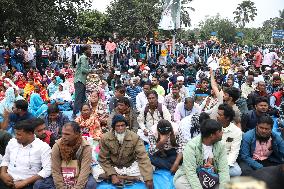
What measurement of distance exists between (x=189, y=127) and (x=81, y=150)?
1785 mm

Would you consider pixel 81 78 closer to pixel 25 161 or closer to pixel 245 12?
pixel 25 161

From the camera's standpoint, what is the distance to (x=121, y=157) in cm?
509

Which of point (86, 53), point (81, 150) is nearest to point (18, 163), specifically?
point (81, 150)

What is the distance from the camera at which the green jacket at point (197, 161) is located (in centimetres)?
437

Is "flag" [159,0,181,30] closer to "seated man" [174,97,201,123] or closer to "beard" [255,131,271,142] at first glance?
"seated man" [174,97,201,123]

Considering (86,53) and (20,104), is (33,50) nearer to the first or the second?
(86,53)

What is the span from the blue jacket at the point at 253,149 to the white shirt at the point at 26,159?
2.58 m

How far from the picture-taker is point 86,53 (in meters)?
7.95

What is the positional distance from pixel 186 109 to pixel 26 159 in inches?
128

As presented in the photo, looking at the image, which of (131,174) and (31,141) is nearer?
(31,141)

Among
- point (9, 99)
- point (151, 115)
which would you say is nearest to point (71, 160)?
point (151, 115)

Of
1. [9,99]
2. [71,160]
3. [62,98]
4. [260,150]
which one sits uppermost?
[9,99]

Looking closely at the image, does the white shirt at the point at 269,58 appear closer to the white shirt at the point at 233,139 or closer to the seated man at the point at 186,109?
the seated man at the point at 186,109

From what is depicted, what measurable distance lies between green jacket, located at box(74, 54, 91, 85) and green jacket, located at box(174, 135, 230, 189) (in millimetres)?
4354
